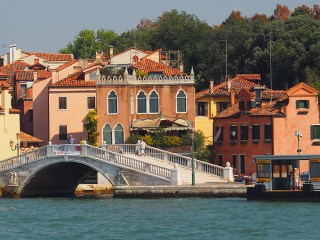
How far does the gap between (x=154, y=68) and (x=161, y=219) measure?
30.1 metres

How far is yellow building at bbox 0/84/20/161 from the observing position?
92.2 metres

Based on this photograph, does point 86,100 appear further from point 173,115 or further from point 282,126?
point 282,126

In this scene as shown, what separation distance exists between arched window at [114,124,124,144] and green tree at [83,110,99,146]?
1.12 meters

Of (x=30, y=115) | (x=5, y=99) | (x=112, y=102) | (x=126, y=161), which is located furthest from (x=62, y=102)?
(x=126, y=161)

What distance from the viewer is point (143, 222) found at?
224 feet

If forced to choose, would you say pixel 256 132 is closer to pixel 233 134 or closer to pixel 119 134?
pixel 233 134

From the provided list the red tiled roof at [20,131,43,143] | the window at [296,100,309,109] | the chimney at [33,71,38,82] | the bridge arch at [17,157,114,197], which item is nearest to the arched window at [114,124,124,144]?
the bridge arch at [17,157,114,197]

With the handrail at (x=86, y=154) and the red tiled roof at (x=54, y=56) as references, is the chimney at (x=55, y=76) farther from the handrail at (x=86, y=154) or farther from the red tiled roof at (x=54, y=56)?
the red tiled roof at (x=54, y=56)

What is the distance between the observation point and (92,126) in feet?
312

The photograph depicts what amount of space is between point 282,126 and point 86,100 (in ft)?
51.4

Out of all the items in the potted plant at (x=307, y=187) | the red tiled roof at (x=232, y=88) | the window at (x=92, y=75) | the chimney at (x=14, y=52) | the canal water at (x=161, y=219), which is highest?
the chimney at (x=14, y=52)

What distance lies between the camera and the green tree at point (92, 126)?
94.2 metres

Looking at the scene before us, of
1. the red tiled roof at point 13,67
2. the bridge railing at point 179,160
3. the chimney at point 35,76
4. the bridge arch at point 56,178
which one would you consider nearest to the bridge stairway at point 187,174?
the bridge railing at point 179,160

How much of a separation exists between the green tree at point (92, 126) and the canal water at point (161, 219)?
1390 cm
